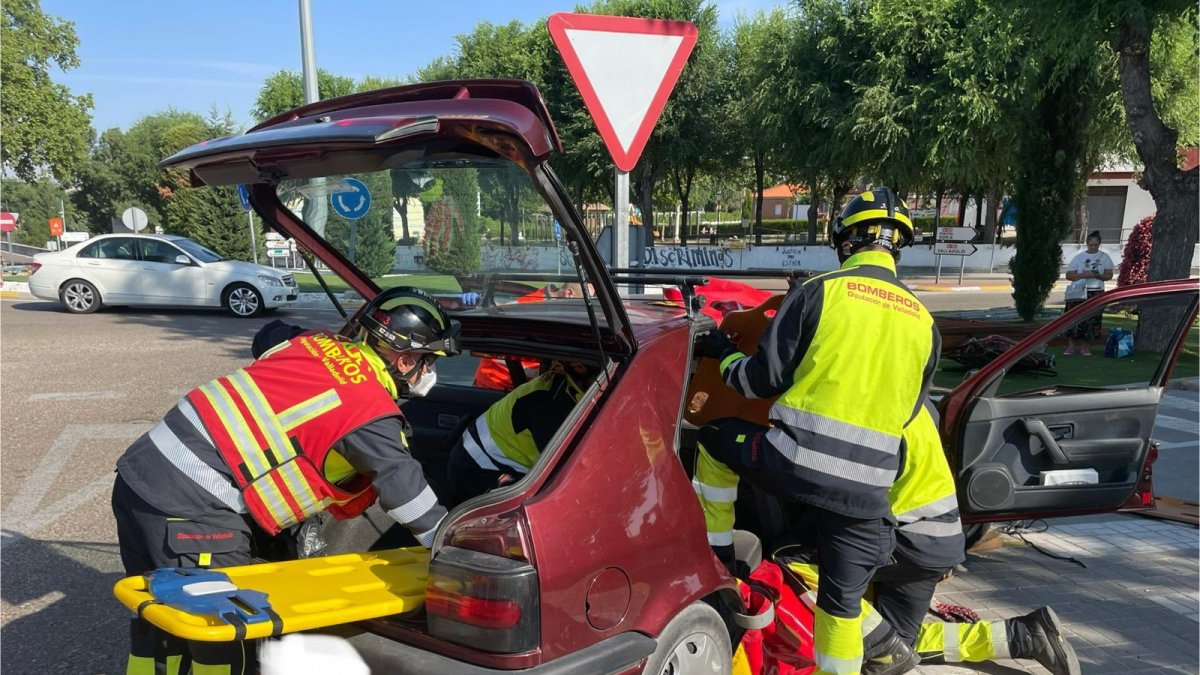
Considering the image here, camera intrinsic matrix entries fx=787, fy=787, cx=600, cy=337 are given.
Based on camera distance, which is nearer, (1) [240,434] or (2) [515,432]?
(1) [240,434]

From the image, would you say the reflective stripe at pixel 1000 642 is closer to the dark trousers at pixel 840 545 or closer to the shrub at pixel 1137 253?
the dark trousers at pixel 840 545

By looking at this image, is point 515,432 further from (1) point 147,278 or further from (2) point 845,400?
(1) point 147,278

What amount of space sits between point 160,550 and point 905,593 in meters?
2.58

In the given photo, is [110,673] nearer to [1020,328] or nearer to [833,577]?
[833,577]

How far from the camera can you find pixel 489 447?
10.4 feet

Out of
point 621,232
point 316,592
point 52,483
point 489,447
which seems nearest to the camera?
point 316,592

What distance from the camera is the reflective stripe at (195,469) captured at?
2.25 m

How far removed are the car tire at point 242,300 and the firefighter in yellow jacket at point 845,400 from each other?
13754 millimetres

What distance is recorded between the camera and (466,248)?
3.34 metres

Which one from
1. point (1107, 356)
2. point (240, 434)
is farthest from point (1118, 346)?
point (240, 434)

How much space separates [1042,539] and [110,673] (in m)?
4.86

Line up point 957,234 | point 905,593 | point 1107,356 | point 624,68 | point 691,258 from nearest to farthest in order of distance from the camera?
point 905,593, point 624,68, point 1107,356, point 957,234, point 691,258

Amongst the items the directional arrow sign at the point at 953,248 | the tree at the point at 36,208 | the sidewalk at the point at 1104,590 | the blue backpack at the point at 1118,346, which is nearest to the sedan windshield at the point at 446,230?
the sidewalk at the point at 1104,590

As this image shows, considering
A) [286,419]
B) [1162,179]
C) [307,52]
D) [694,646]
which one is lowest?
[694,646]
